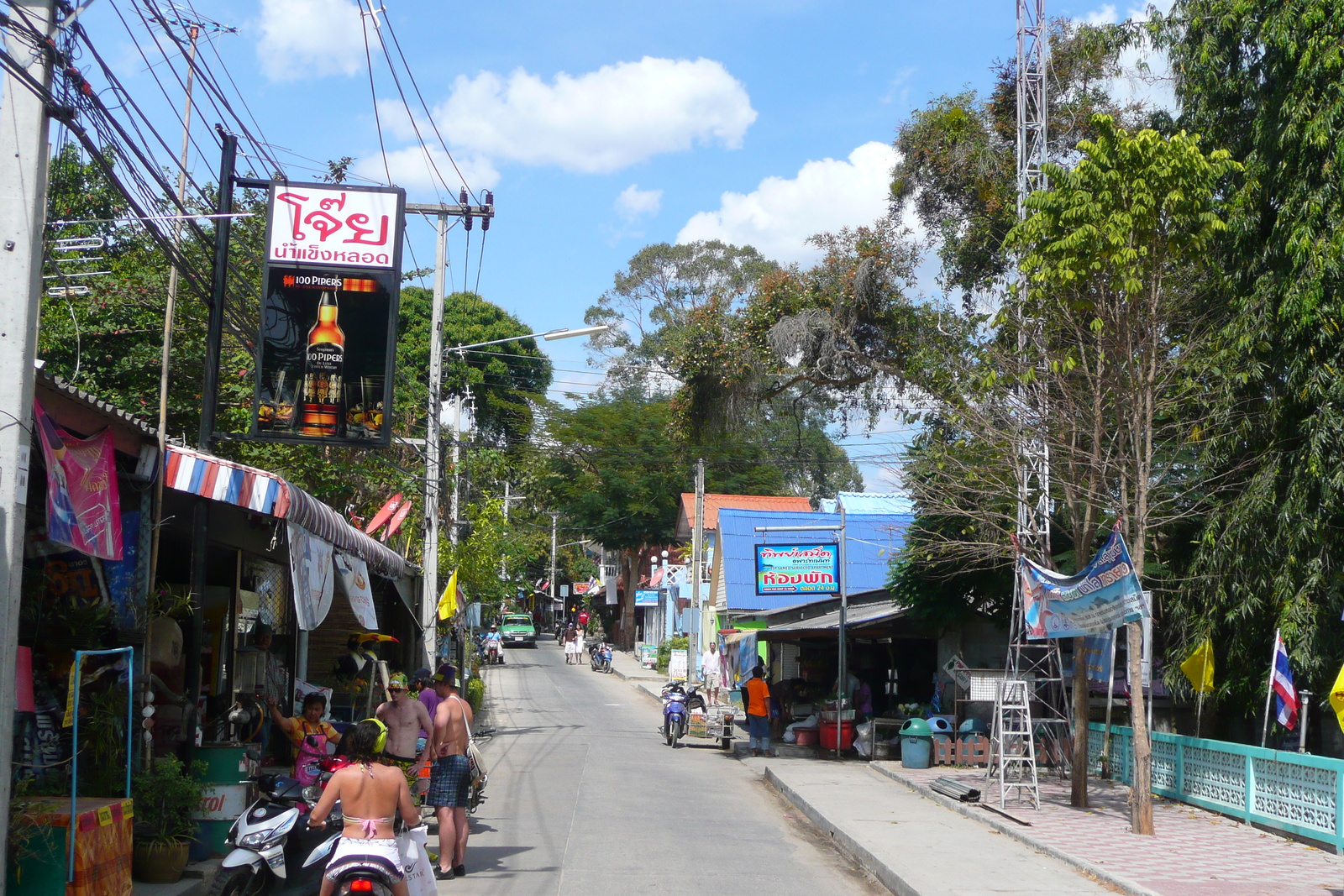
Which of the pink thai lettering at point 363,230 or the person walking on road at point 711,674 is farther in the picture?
the person walking on road at point 711,674

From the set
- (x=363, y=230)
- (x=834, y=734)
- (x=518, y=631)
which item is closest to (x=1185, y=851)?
(x=363, y=230)

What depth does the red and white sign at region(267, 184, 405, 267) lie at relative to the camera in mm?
11898

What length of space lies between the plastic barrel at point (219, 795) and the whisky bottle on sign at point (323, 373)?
3.32 meters

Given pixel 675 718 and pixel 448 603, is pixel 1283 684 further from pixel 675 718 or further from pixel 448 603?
pixel 448 603

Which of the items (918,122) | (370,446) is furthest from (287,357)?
(918,122)

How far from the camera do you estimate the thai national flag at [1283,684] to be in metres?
12.6

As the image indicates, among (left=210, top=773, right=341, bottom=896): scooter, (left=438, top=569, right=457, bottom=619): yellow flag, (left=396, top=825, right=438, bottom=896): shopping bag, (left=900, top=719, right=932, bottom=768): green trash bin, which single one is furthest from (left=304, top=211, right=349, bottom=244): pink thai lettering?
(left=900, top=719, right=932, bottom=768): green trash bin

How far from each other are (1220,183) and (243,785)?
45.5ft

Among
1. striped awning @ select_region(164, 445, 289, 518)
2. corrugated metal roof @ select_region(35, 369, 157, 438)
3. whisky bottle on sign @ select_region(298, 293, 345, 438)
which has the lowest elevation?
striped awning @ select_region(164, 445, 289, 518)

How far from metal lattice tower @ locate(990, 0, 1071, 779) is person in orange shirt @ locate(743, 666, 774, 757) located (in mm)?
5348

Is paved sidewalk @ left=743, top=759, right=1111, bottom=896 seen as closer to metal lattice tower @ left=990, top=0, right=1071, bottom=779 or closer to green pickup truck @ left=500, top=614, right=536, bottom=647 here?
metal lattice tower @ left=990, top=0, right=1071, bottom=779

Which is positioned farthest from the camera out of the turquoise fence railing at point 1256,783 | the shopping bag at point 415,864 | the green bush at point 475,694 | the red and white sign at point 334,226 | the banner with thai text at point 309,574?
the green bush at point 475,694

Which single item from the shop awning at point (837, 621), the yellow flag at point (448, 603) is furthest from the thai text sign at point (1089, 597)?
the yellow flag at point (448, 603)

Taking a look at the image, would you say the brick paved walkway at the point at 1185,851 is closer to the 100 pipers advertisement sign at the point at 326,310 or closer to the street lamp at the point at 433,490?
the 100 pipers advertisement sign at the point at 326,310
